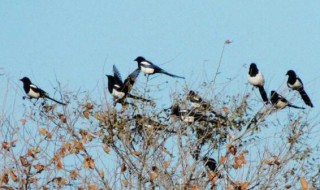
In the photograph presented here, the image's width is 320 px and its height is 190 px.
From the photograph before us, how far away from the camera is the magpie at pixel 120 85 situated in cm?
1603

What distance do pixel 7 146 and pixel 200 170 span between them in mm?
2515

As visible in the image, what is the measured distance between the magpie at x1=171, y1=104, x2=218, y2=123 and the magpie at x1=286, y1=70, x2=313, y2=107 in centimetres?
190

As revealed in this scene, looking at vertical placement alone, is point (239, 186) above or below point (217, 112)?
below

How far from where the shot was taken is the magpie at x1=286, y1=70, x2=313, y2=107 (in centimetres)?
1712

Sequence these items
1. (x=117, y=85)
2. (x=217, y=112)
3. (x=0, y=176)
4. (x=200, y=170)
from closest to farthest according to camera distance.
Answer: (x=0, y=176) < (x=200, y=170) < (x=217, y=112) < (x=117, y=85)

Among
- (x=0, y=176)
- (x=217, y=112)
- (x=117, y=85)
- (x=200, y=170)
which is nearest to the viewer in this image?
(x=0, y=176)

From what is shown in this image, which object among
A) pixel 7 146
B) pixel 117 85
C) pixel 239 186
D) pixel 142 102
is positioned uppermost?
pixel 117 85

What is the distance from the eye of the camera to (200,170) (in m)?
14.1

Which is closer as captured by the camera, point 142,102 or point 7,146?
point 7,146

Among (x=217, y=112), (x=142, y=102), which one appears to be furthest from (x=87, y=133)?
(x=217, y=112)

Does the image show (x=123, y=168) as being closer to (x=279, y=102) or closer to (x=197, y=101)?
(x=197, y=101)

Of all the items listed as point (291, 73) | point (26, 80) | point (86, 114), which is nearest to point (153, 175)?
point (86, 114)

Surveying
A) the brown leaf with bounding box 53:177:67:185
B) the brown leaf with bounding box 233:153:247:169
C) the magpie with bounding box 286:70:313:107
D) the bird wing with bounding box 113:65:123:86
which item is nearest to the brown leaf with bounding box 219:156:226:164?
the brown leaf with bounding box 233:153:247:169

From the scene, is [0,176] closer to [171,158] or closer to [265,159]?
[171,158]
